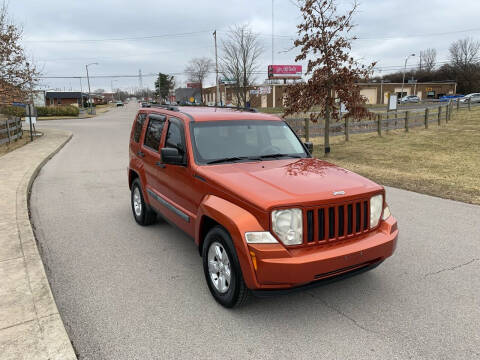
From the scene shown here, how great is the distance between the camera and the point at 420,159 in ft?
40.0

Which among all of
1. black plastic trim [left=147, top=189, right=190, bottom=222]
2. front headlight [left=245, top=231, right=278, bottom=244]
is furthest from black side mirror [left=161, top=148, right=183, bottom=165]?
front headlight [left=245, top=231, right=278, bottom=244]

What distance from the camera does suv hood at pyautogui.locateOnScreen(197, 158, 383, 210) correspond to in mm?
3182

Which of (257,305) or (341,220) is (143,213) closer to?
(257,305)

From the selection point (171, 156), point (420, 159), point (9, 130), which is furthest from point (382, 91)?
point (171, 156)

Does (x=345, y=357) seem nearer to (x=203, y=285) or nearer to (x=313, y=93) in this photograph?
(x=203, y=285)

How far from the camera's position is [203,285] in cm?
399

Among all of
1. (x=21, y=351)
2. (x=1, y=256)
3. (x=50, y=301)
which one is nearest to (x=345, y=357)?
(x=21, y=351)

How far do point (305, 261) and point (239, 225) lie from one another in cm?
61

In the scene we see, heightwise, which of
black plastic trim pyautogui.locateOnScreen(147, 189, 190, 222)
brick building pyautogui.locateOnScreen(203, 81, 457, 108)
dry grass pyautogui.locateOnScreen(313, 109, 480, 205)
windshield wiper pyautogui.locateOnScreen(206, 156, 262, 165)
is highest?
brick building pyautogui.locateOnScreen(203, 81, 457, 108)

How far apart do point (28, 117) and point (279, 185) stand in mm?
20420

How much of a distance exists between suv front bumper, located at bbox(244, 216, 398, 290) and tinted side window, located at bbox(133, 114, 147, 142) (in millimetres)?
3610

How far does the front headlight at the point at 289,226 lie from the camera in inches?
122

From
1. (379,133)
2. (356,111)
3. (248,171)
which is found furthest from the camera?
(379,133)

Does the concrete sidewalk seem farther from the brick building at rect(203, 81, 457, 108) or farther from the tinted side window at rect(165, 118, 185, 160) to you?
the brick building at rect(203, 81, 457, 108)
